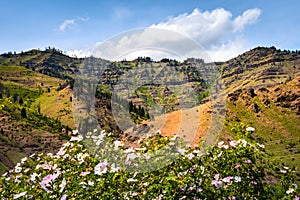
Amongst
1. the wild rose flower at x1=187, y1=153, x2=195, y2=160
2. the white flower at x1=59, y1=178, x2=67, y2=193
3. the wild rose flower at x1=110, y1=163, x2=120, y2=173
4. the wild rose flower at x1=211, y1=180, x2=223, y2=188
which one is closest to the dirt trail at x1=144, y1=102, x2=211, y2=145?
the wild rose flower at x1=187, y1=153, x2=195, y2=160

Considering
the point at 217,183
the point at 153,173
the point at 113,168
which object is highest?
the point at 113,168

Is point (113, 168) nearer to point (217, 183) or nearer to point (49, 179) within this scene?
point (49, 179)

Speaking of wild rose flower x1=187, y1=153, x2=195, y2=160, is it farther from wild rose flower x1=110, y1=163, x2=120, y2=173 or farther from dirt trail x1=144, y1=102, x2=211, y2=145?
dirt trail x1=144, y1=102, x2=211, y2=145

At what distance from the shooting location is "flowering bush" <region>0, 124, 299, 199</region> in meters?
5.39

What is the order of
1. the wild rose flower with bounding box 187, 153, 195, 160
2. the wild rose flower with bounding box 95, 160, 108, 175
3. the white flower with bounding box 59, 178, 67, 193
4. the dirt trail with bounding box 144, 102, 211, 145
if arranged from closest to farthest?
the wild rose flower with bounding box 95, 160, 108, 175 < the white flower with bounding box 59, 178, 67, 193 < the wild rose flower with bounding box 187, 153, 195, 160 < the dirt trail with bounding box 144, 102, 211, 145

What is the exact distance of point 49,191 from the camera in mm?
5484

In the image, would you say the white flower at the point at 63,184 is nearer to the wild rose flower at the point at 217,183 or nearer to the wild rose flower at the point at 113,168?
the wild rose flower at the point at 113,168

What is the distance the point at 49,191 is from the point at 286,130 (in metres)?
96.3

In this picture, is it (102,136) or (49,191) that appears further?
(102,136)

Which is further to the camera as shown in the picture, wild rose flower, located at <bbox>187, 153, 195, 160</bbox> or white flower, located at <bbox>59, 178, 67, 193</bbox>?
wild rose flower, located at <bbox>187, 153, 195, 160</bbox>

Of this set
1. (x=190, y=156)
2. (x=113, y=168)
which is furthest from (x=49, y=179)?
(x=190, y=156)

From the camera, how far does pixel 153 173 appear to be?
19.5 ft

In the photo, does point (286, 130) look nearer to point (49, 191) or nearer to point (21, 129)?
point (21, 129)

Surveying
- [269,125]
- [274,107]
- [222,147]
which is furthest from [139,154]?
[274,107]
